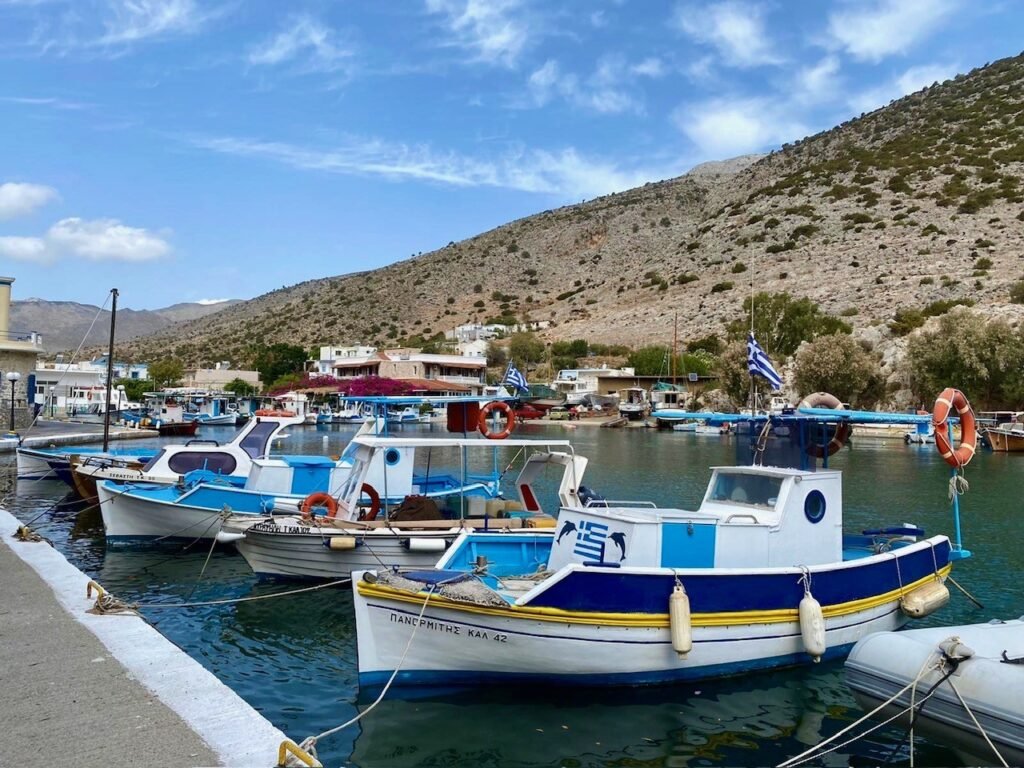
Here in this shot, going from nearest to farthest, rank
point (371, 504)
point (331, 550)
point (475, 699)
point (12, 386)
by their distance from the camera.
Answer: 1. point (475, 699)
2. point (331, 550)
3. point (371, 504)
4. point (12, 386)

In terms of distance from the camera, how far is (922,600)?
1207cm

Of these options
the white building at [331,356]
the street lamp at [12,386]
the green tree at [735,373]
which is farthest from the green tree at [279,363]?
the street lamp at [12,386]

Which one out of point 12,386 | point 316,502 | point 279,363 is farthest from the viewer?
point 279,363

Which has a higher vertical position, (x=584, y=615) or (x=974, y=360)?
(x=974, y=360)

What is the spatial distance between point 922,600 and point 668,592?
192 inches

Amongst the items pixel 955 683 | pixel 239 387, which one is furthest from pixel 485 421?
pixel 239 387

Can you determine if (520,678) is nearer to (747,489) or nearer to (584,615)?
(584,615)

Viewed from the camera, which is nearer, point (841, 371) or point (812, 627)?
point (812, 627)

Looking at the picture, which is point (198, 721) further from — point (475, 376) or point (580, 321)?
point (580, 321)

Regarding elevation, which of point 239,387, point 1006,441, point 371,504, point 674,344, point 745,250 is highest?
point 745,250

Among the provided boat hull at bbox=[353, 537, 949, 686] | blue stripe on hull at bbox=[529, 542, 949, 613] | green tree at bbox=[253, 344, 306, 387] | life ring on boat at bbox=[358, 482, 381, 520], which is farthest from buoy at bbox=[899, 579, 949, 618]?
green tree at bbox=[253, 344, 306, 387]

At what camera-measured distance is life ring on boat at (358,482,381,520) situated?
15742mm

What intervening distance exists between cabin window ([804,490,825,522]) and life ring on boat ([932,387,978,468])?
184 cm

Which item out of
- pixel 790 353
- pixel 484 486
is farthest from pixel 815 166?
pixel 484 486
